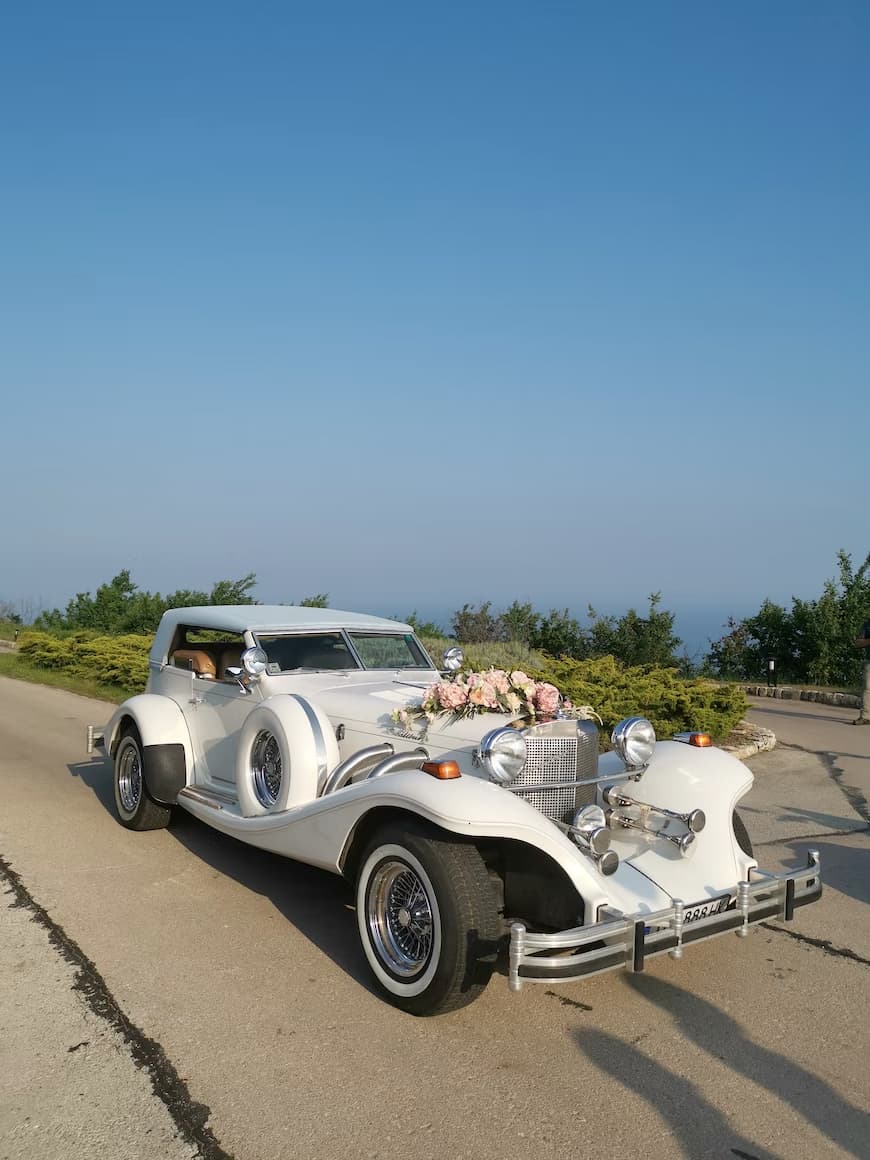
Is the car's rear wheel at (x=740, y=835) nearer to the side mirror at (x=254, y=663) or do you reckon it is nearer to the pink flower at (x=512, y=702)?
the pink flower at (x=512, y=702)

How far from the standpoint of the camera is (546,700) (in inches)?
189

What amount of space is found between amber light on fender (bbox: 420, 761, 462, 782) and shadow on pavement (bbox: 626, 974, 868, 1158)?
1.38 m

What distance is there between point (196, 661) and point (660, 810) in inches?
142

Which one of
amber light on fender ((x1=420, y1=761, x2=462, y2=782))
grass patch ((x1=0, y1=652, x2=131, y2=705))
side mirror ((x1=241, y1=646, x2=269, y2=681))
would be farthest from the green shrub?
amber light on fender ((x1=420, y1=761, x2=462, y2=782))

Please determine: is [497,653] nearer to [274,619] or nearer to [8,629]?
[274,619]

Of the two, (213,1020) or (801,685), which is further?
(801,685)

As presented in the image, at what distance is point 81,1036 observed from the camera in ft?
12.1

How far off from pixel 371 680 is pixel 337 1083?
10.4 feet

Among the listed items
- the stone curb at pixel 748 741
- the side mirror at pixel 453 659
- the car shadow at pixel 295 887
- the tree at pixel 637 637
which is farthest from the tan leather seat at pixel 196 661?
the tree at pixel 637 637

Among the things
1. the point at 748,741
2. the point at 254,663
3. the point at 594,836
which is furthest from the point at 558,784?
the point at 748,741

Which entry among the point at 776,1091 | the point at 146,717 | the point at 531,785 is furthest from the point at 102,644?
the point at 776,1091

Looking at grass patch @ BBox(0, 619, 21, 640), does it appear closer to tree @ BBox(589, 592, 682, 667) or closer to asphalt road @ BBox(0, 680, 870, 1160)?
tree @ BBox(589, 592, 682, 667)

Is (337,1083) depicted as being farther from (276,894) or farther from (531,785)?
(276,894)

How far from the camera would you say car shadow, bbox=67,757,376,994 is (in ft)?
15.3
